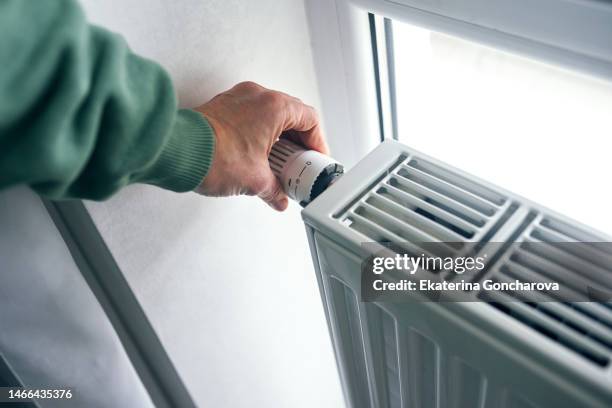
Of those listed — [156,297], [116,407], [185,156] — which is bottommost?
[116,407]

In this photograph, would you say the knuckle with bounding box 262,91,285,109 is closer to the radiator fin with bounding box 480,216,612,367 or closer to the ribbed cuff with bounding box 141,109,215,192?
the ribbed cuff with bounding box 141,109,215,192

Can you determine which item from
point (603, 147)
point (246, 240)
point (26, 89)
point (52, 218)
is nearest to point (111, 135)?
point (26, 89)

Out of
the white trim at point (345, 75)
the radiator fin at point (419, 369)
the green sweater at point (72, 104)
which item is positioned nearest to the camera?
the green sweater at point (72, 104)

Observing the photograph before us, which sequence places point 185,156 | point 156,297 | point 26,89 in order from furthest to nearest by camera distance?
point 156,297, point 185,156, point 26,89

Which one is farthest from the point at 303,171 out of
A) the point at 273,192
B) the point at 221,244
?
the point at 221,244

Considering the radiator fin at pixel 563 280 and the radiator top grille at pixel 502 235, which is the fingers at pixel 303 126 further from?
the radiator fin at pixel 563 280

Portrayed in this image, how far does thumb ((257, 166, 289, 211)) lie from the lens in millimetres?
432

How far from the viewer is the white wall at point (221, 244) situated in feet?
1.35

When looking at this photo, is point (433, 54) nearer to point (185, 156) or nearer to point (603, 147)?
point (603, 147)

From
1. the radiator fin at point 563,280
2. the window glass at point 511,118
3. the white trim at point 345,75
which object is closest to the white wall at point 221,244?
the white trim at point 345,75

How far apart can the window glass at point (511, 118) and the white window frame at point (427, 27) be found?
0.04 metres

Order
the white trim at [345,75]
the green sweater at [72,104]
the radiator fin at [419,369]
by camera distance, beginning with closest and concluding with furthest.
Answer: the green sweater at [72,104] < the radiator fin at [419,369] < the white trim at [345,75]

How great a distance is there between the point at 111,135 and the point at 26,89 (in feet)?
0.17

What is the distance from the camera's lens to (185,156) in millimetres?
371
